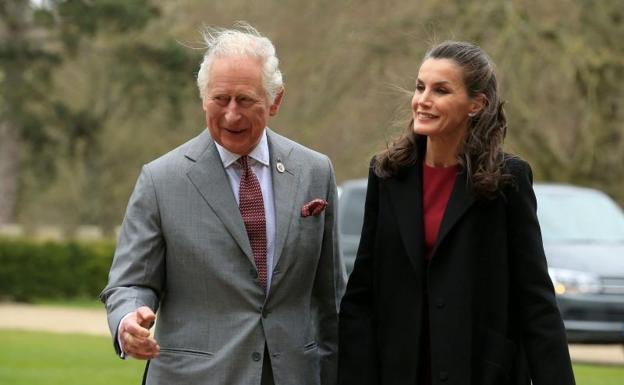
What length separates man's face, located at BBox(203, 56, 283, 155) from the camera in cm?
434

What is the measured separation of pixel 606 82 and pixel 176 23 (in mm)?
15663

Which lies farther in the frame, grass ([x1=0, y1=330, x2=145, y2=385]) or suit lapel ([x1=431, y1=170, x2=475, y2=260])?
grass ([x1=0, y1=330, x2=145, y2=385])

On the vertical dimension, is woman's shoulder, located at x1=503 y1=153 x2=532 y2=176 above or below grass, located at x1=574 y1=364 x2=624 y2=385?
above

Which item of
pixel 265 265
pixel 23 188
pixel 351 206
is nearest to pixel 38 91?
pixel 23 188

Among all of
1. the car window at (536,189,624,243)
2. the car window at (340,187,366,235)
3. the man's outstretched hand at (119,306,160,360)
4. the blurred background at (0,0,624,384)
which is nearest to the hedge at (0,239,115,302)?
the blurred background at (0,0,624,384)

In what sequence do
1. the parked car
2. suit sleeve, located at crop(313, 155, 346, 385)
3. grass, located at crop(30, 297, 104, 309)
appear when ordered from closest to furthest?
1. suit sleeve, located at crop(313, 155, 346, 385)
2. the parked car
3. grass, located at crop(30, 297, 104, 309)

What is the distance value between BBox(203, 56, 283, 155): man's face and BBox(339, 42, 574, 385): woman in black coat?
0.50 metres

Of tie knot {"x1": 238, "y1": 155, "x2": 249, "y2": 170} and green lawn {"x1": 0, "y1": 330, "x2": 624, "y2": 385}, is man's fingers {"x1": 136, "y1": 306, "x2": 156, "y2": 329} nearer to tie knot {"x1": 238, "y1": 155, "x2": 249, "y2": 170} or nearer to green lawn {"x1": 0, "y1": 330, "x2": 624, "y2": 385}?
tie knot {"x1": 238, "y1": 155, "x2": 249, "y2": 170}

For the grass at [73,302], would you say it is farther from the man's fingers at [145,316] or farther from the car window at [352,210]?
the man's fingers at [145,316]

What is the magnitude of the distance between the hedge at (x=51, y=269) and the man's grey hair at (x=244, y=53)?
20597mm

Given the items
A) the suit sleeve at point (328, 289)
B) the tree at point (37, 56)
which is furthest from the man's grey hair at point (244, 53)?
the tree at point (37, 56)

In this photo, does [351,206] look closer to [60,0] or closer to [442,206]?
[442,206]

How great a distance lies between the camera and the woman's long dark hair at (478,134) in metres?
4.43

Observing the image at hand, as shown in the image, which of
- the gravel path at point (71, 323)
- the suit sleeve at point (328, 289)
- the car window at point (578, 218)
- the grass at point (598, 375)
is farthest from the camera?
the gravel path at point (71, 323)
